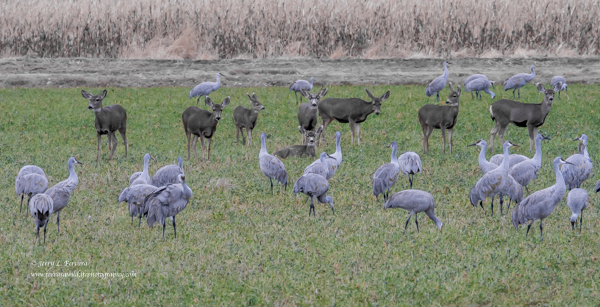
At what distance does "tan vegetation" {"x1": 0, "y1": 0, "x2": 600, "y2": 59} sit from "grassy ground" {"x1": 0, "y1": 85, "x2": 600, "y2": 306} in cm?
2208

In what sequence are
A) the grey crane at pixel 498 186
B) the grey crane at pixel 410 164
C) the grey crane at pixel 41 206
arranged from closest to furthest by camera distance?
the grey crane at pixel 41 206 < the grey crane at pixel 498 186 < the grey crane at pixel 410 164

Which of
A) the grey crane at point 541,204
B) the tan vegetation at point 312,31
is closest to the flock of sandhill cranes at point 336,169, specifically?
the grey crane at point 541,204

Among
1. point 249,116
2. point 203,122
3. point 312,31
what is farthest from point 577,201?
point 312,31

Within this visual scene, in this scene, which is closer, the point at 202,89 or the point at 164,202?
the point at 164,202

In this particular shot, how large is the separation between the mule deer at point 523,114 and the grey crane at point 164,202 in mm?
11293

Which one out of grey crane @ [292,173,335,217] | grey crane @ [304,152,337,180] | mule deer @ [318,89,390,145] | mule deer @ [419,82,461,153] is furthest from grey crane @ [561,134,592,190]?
mule deer @ [318,89,390,145]

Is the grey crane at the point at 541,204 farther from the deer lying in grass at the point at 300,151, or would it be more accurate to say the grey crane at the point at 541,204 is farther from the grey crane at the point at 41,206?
the deer lying in grass at the point at 300,151

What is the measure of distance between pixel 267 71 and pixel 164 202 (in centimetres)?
2659

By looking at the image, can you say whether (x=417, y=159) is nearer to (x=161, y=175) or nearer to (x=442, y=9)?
(x=161, y=175)

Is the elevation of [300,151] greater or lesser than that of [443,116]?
lesser

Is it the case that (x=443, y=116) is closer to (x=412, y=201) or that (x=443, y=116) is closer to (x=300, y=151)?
(x=300, y=151)

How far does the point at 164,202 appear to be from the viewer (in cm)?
1150

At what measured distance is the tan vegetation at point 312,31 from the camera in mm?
41188

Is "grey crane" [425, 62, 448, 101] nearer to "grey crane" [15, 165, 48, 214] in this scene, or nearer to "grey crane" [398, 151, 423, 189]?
"grey crane" [398, 151, 423, 189]
